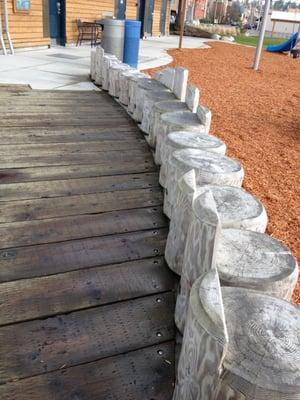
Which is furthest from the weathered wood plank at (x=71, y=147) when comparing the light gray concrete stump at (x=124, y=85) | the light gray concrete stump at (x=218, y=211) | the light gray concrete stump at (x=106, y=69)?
the light gray concrete stump at (x=106, y=69)

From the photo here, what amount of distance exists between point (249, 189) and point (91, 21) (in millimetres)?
14248

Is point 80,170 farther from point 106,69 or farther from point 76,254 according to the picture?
point 106,69

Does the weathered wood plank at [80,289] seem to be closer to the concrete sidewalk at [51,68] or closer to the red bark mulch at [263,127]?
the red bark mulch at [263,127]

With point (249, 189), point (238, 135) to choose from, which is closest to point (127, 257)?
point (249, 189)

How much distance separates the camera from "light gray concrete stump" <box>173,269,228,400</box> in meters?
1.36

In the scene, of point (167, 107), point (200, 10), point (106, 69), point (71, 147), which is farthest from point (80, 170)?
point (200, 10)

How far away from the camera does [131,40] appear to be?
10438 millimetres

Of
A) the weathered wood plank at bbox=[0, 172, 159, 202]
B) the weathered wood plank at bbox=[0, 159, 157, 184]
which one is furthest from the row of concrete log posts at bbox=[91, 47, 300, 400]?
the weathered wood plank at bbox=[0, 159, 157, 184]

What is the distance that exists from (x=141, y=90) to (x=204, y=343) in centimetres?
466

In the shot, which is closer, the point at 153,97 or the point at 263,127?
the point at 153,97

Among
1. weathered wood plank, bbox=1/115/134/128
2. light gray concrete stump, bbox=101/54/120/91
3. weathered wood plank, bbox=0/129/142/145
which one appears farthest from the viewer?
light gray concrete stump, bbox=101/54/120/91

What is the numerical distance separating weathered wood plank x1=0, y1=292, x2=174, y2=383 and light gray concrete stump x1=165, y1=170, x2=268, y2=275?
1.38 ft

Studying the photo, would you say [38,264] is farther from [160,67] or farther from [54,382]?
[160,67]

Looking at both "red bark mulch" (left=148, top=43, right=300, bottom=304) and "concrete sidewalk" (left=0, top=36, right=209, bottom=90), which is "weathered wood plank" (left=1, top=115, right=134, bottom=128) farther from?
"concrete sidewalk" (left=0, top=36, right=209, bottom=90)
